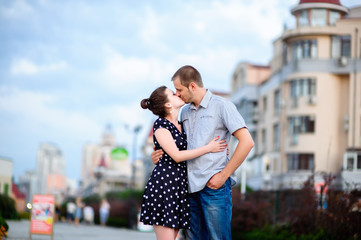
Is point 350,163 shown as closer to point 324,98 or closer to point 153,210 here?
point 324,98

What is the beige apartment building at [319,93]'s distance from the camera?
57.0 m

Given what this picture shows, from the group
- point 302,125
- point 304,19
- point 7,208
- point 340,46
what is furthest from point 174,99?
point 304,19

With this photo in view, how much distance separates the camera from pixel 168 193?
257 inches

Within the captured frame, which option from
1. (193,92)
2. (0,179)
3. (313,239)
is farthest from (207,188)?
(0,179)

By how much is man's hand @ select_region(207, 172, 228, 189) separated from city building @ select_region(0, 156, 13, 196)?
38.4 metres

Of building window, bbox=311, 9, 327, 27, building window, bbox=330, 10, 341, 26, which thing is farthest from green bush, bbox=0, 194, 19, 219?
building window, bbox=330, 10, 341, 26

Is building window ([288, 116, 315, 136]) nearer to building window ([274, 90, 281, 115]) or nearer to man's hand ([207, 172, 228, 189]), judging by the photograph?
building window ([274, 90, 281, 115])

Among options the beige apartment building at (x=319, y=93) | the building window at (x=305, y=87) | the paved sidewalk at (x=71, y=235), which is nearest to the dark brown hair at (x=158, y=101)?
the paved sidewalk at (x=71, y=235)

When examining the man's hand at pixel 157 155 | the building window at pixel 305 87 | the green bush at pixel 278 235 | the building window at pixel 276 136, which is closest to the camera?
the man's hand at pixel 157 155

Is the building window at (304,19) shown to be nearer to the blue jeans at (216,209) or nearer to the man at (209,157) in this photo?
the man at (209,157)

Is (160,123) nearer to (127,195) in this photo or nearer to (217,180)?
(217,180)

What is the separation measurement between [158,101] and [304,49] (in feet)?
177

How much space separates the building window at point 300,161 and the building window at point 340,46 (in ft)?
27.5

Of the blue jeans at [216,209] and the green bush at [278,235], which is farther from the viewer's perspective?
the green bush at [278,235]
